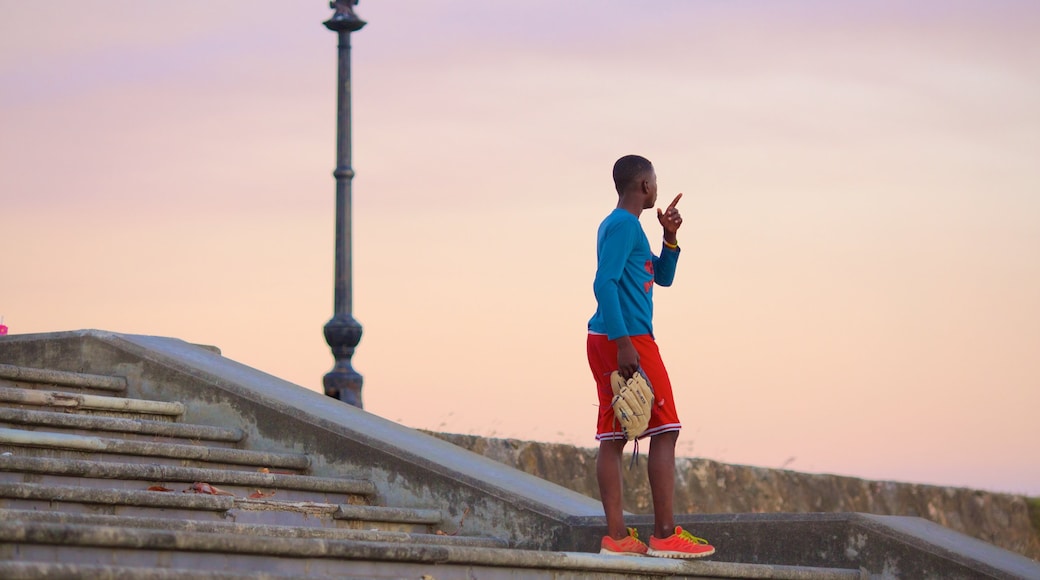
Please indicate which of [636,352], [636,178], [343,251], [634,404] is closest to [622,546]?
[634,404]

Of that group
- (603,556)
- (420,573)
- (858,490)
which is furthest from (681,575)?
(858,490)

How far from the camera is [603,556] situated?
5742 millimetres

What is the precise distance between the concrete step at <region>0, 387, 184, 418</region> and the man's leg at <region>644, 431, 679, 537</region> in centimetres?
342

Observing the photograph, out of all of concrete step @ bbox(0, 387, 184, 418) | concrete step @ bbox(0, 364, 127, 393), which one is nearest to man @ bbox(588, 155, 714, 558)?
concrete step @ bbox(0, 387, 184, 418)

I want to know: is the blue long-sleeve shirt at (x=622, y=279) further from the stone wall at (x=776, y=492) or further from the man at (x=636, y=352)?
the stone wall at (x=776, y=492)

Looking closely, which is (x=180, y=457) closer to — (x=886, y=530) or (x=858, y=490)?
(x=886, y=530)

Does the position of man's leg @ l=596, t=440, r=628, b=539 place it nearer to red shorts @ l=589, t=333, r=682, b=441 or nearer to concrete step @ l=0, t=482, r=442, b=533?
red shorts @ l=589, t=333, r=682, b=441

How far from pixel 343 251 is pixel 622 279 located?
6.10 m

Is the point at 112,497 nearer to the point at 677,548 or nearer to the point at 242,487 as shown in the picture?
the point at 242,487

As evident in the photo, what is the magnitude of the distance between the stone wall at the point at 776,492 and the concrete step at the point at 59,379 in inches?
101

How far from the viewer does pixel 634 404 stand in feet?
19.2

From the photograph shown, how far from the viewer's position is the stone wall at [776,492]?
36.9 feet

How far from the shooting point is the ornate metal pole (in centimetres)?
1164

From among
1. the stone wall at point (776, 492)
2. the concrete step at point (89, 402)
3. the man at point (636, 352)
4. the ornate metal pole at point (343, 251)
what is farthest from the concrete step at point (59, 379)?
the man at point (636, 352)
